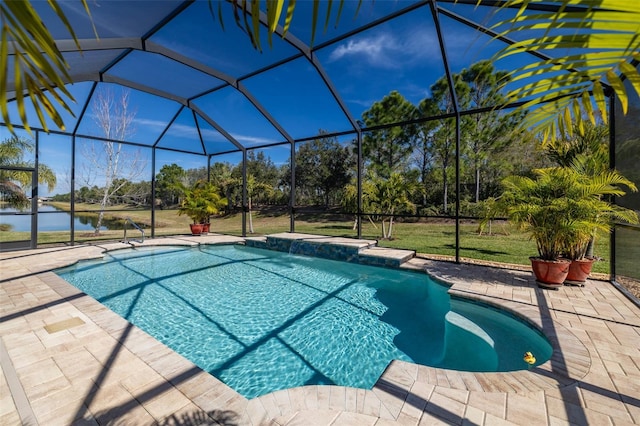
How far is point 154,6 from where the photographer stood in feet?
14.8

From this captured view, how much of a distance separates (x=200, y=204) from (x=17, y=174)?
231 inches

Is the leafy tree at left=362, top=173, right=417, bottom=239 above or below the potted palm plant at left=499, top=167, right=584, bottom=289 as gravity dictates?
above

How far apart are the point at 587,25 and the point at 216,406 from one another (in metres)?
2.55

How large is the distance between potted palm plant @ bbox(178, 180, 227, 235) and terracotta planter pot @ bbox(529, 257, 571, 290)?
9.82 metres

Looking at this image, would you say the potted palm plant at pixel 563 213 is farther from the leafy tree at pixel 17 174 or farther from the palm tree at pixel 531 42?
the leafy tree at pixel 17 174

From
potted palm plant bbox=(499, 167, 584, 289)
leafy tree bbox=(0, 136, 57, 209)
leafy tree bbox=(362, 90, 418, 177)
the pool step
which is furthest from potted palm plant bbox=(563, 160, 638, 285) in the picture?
leafy tree bbox=(362, 90, 418, 177)

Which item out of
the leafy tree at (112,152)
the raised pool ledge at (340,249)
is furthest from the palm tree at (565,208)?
the leafy tree at (112,152)

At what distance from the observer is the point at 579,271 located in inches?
178

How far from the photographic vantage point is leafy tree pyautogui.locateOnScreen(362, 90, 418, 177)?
671 inches

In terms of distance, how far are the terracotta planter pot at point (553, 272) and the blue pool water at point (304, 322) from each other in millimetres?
1282

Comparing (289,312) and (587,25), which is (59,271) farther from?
(587,25)

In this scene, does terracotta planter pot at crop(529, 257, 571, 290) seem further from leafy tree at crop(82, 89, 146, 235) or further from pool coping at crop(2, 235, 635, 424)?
leafy tree at crop(82, 89, 146, 235)

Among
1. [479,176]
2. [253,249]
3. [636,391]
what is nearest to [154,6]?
[253,249]

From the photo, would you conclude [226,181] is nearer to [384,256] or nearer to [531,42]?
[384,256]
